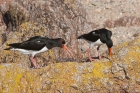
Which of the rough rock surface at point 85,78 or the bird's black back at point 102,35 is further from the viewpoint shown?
the bird's black back at point 102,35

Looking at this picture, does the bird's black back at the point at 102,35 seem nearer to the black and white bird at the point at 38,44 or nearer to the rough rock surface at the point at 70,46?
the rough rock surface at the point at 70,46

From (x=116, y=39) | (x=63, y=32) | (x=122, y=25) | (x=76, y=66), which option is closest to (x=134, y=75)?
(x=76, y=66)

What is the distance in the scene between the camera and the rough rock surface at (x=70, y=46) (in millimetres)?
8578

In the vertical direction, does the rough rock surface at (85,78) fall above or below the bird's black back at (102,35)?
below

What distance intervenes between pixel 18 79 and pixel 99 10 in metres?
21.6

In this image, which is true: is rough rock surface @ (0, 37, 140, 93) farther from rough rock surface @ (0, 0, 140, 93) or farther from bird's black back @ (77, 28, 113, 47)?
bird's black back @ (77, 28, 113, 47)

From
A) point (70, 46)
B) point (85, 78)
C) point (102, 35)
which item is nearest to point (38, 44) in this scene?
point (102, 35)

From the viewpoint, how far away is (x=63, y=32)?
15688mm

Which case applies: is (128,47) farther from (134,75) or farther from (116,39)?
(116,39)

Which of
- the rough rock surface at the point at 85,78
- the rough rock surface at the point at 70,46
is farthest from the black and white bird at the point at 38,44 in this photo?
the rough rock surface at the point at 85,78

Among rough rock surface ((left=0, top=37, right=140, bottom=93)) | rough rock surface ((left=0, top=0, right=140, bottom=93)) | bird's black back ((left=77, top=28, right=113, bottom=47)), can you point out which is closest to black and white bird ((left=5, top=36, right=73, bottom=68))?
rough rock surface ((left=0, top=0, right=140, bottom=93))

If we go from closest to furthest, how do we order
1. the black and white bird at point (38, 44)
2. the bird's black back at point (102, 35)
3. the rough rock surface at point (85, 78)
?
the rough rock surface at point (85, 78)
the black and white bird at point (38, 44)
the bird's black back at point (102, 35)

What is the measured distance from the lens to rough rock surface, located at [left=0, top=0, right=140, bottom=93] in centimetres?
858

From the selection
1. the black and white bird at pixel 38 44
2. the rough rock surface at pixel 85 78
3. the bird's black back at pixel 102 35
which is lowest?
the rough rock surface at pixel 85 78
